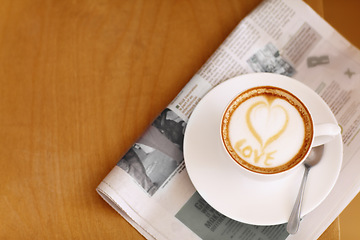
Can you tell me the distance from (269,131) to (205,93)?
0.14 m

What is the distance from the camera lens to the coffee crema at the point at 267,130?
0.54m

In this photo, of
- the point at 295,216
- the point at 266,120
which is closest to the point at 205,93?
the point at 266,120

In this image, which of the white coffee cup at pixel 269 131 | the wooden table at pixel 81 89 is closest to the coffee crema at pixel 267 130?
the white coffee cup at pixel 269 131

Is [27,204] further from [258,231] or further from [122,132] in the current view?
[258,231]

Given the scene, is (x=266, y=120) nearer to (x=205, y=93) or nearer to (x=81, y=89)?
(x=205, y=93)

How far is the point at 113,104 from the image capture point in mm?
653

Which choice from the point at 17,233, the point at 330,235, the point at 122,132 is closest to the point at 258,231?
the point at 330,235

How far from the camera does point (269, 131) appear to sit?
1.83ft

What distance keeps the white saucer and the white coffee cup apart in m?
0.04

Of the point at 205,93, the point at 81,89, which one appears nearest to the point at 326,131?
the point at 205,93

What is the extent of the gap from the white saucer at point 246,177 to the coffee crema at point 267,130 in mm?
41

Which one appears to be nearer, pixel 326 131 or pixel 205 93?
pixel 326 131

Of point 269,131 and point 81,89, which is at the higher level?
point 269,131

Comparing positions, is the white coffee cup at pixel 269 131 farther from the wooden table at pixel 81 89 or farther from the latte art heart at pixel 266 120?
the wooden table at pixel 81 89
